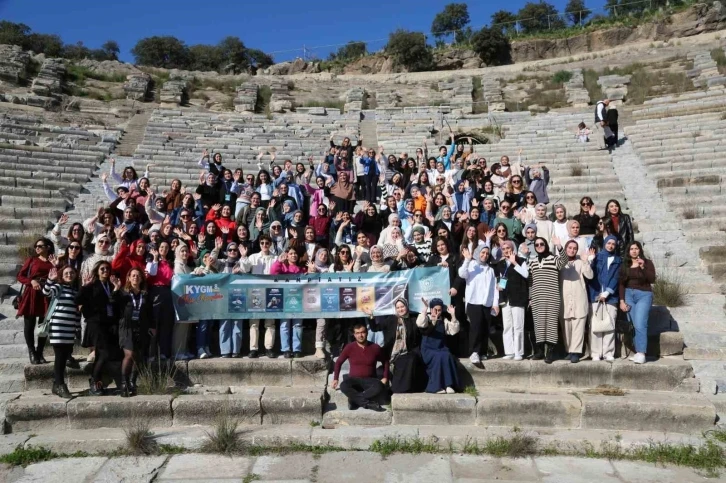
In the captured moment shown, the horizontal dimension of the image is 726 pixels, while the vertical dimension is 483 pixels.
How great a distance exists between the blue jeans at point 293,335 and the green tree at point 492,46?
132ft

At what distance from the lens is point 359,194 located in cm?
1391

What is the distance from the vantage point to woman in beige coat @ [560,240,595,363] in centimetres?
799

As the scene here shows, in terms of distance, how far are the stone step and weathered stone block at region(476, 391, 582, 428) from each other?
2.04m

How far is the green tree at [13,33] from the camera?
49.4 meters

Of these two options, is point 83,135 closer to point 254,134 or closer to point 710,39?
point 254,134

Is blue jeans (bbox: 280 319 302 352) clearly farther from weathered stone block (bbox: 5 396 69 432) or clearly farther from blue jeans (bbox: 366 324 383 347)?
weathered stone block (bbox: 5 396 69 432)

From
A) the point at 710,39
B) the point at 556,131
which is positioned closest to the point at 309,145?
the point at 556,131

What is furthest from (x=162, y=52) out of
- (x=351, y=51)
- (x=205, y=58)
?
(x=351, y=51)

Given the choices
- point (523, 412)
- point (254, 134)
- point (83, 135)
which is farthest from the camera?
point (254, 134)

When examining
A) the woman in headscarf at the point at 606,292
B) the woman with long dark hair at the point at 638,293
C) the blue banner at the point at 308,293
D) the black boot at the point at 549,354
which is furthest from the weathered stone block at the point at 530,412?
the blue banner at the point at 308,293

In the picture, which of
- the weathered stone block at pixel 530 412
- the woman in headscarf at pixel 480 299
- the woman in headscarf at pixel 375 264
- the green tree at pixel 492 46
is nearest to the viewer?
the weathered stone block at pixel 530 412

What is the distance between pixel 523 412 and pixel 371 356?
1.96 m

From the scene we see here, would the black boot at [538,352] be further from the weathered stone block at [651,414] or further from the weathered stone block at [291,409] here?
the weathered stone block at [291,409]

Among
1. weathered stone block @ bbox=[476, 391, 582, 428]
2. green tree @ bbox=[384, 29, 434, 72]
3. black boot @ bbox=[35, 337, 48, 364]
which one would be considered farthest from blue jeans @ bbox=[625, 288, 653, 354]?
green tree @ bbox=[384, 29, 434, 72]
